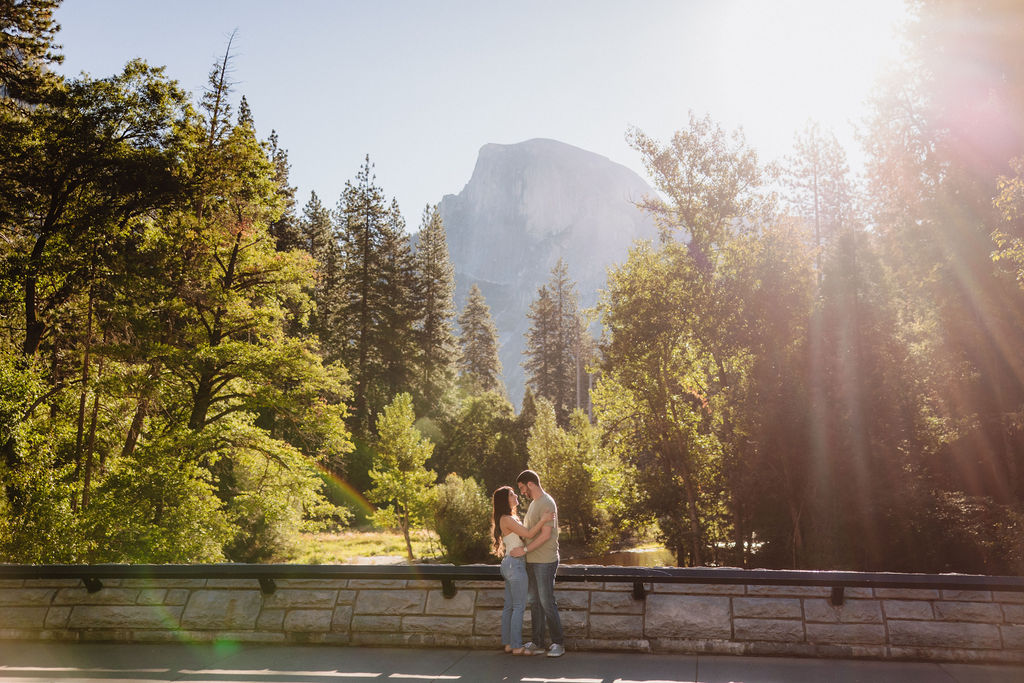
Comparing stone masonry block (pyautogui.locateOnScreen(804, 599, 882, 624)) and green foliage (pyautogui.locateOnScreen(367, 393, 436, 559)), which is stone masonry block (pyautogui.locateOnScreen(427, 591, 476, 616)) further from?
green foliage (pyautogui.locateOnScreen(367, 393, 436, 559))

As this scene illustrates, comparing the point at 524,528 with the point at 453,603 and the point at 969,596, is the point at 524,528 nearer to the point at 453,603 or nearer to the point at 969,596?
the point at 453,603

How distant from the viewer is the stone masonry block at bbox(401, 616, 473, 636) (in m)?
6.71

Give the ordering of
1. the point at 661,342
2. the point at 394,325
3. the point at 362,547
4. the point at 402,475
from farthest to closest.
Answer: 1. the point at 394,325
2. the point at 362,547
3. the point at 402,475
4. the point at 661,342

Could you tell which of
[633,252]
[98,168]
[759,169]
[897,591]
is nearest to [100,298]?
[98,168]

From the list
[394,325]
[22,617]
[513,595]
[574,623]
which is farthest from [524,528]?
[394,325]

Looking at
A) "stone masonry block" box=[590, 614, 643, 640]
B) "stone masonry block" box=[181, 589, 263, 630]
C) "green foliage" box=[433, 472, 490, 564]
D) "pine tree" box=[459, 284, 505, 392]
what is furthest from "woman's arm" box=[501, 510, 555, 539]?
"pine tree" box=[459, 284, 505, 392]

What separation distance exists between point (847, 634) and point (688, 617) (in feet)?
4.69

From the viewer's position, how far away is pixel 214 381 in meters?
19.2

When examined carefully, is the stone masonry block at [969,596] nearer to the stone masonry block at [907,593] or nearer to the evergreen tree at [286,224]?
the stone masonry block at [907,593]

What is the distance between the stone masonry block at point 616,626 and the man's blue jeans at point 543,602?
0.38 metres

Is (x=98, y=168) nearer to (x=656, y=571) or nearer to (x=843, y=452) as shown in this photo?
(x=656, y=571)

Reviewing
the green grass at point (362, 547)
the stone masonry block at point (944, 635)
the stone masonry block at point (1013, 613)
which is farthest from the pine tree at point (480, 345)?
the stone masonry block at point (1013, 613)

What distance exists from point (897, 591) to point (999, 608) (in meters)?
0.80

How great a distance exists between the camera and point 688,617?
6.29 m
